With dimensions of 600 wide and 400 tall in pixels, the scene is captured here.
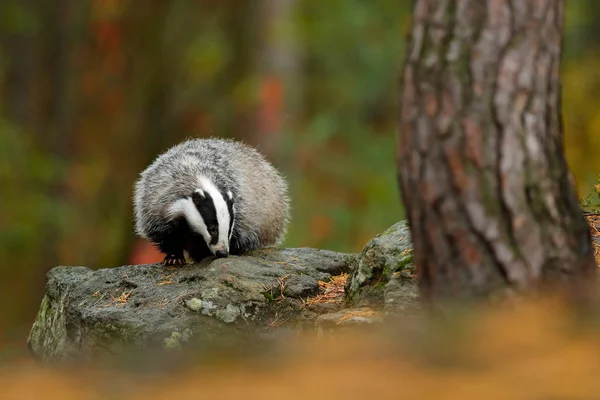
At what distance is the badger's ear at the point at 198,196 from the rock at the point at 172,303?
0.47 m

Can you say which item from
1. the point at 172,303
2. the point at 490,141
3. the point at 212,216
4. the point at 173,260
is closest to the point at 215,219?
the point at 212,216

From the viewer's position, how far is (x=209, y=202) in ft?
21.7

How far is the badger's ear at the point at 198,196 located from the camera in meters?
6.65

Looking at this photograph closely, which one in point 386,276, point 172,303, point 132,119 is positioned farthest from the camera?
point 132,119

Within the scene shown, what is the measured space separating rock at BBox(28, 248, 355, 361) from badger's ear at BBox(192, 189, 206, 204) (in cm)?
47

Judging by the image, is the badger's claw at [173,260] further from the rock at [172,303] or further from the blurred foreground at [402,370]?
the blurred foreground at [402,370]

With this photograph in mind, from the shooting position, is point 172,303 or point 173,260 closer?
point 172,303

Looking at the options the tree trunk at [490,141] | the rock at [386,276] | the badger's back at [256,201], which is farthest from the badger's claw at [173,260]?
the tree trunk at [490,141]

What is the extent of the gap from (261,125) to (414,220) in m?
12.2

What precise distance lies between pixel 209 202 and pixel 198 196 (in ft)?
0.33

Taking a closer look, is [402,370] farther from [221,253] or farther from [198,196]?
[198,196]

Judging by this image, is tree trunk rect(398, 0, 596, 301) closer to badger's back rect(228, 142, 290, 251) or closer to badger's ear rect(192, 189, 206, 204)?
badger's ear rect(192, 189, 206, 204)

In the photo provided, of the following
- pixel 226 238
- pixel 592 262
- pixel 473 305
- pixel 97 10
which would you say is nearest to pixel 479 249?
pixel 473 305

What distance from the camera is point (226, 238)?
6.66m
